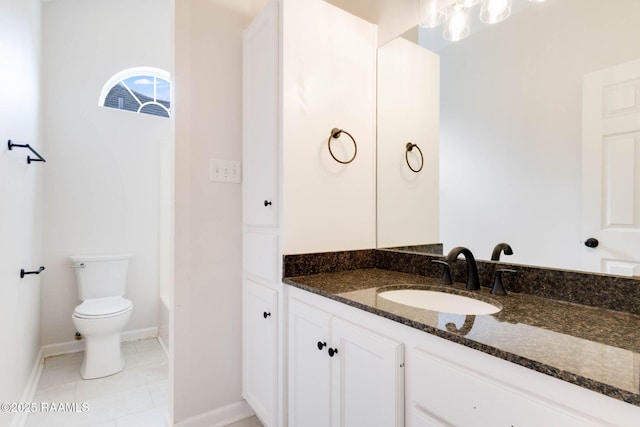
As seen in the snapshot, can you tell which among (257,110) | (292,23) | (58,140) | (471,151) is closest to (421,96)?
(471,151)

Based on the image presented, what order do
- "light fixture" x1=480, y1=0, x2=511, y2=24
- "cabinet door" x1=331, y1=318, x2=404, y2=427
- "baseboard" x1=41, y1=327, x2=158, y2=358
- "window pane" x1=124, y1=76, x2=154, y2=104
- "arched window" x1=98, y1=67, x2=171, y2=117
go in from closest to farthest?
"cabinet door" x1=331, y1=318, x2=404, y2=427, "light fixture" x1=480, y1=0, x2=511, y2=24, "baseboard" x1=41, y1=327, x2=158, y2=358, "arched window" x1=98, y1=67, x2=171, y2=117, "window pane" x1=124, y1=76, x2=154, y2=104

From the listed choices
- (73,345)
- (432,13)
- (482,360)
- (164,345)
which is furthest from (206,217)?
(73,345)

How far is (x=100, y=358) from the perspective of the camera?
7.18ft

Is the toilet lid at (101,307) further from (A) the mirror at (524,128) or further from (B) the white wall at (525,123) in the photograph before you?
(B) the white wall at (525,123)

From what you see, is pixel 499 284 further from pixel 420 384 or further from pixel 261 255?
pixel 261 255

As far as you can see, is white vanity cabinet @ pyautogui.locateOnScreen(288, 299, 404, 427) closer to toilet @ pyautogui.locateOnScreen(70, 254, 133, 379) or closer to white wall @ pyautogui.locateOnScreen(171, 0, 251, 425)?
white wall @ pyautogui.locateOnScreen(171, 0, 251, 425)

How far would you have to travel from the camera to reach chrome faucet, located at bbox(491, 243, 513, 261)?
1.16 metres

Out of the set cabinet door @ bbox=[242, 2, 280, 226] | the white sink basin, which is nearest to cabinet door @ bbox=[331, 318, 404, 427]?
the white sink basin

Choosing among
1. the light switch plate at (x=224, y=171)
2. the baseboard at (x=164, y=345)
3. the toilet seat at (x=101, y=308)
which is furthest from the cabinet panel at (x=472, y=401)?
the baseboard at (x=164, y=345)

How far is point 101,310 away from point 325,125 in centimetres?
204

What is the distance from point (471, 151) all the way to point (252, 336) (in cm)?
132

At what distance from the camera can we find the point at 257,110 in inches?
60.3

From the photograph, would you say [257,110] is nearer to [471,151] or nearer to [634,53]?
[471,151]

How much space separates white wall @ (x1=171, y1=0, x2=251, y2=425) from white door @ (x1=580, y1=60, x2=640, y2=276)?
143cm
